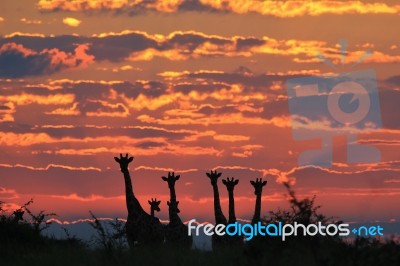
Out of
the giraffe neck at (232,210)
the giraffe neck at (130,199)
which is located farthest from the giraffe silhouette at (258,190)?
the giraffe neck at (130,199)

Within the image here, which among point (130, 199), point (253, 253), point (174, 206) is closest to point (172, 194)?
point (174, 206)

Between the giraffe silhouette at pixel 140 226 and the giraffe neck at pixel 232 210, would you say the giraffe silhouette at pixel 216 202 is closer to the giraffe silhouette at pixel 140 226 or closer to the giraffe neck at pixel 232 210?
the giraffe neck at pixel 232 210

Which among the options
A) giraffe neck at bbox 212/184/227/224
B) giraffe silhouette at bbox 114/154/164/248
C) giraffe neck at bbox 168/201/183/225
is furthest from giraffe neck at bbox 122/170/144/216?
giraffe neck at bbox 212/184/227/224

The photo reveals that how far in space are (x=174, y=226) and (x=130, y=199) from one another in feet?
7.48

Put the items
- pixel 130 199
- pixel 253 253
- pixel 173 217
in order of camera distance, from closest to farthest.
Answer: pixel 253 253
pixel 130 199
pixel 173 217

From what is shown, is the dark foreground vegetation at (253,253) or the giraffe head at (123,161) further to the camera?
the giraffe head at (123,161)

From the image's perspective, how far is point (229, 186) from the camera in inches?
1661

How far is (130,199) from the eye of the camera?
119ft

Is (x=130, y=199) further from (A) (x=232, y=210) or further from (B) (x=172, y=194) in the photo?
(A) (x=232, y=210)

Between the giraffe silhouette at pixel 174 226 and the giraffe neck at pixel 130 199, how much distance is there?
61.9 inches

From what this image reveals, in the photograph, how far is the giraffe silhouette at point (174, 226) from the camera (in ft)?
119

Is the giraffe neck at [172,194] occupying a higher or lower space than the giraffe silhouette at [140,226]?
higher

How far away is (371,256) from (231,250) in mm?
5386

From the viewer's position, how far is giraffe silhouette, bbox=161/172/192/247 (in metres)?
36.3
